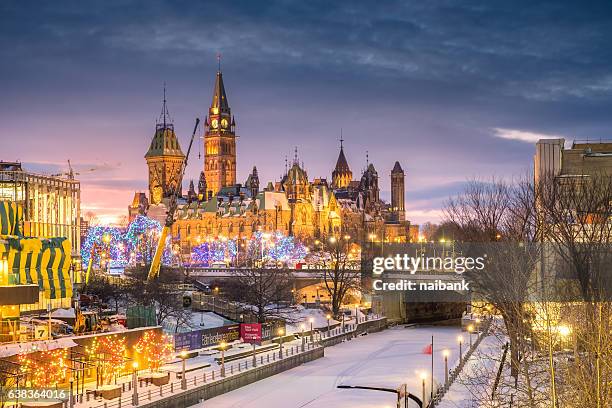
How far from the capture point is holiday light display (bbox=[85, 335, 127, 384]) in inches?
1813

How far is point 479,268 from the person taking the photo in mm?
56438

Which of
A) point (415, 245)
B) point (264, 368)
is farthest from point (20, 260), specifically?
point (415, 245)

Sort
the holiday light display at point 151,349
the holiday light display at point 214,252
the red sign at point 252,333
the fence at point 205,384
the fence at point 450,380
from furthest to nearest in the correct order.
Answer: the holiday light display at point 214,252 → the red sign at point 252,333 → the holiday light display at point 151,349 → the fence at point 450,380 → the fence at point 205,384

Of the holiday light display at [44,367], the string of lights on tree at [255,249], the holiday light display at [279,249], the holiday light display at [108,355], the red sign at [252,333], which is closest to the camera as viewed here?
the holiday light display at [44,367]

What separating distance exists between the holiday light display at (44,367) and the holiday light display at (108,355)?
2.36 m

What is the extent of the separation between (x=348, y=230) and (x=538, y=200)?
133241mm

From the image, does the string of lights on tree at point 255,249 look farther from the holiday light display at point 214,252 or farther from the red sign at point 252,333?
the red sign at point 252,333

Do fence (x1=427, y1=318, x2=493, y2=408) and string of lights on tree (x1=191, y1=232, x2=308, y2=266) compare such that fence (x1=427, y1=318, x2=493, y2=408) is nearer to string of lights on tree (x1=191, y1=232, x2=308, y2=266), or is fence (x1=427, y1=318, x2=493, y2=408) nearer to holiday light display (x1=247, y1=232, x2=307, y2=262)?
holiday light display (x1=247, y1=232, x2=307, y2=262)

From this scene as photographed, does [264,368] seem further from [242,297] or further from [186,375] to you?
[242,297]

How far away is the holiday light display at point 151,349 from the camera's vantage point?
165ft

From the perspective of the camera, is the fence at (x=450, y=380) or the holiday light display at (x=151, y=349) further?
the holiday light display at (x=151, y=349)

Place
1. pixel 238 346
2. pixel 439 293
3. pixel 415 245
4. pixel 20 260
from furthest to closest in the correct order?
pixel 415 245, pixel 439 293, pixel 238 346, pixel 20 260

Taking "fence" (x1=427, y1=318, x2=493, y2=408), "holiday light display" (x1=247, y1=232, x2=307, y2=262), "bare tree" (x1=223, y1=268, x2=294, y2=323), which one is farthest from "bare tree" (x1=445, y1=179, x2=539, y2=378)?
"holiday light display" (x1=247, y1=232, x2=307, y2=262)

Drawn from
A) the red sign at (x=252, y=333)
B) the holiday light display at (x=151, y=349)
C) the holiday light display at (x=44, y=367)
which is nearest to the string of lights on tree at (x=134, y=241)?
the red sign at (x=252, y=333)
